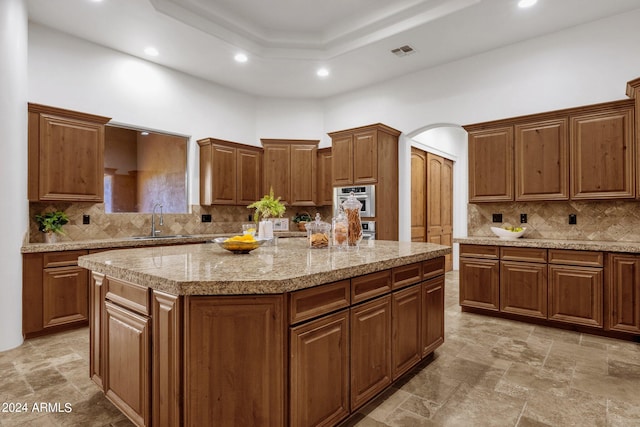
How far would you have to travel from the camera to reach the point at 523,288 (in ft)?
12.7

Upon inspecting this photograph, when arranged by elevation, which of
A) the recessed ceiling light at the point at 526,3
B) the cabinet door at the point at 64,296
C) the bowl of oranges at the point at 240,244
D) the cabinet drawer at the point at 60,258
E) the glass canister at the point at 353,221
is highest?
the recessed ceiling light at the point at 526,3

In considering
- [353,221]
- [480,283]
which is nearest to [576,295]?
[480,283]

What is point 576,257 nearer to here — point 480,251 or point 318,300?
point 480,251

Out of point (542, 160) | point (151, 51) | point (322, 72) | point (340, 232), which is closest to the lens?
point (340, 232)

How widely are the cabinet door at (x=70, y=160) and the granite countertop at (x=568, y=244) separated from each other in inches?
178

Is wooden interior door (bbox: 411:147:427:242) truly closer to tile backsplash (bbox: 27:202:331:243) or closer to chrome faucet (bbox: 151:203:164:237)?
tile backsplash (bbox: 27:202:331:243)

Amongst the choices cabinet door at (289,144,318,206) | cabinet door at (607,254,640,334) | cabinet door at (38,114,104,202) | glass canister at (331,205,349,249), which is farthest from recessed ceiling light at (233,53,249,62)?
cabinet door at (607,254,640,334)

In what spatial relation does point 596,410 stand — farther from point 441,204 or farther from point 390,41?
point 441,204

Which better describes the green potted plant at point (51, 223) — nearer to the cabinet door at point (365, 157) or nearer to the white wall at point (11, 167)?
the white wall at point (11, 167)

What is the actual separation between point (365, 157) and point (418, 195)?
174 centimetres

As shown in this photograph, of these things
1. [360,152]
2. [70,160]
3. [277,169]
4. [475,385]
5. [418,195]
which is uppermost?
[360,152]

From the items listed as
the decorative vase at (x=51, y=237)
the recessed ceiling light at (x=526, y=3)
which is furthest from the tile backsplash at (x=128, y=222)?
the recessed ceiling light at (x=526, y=3)

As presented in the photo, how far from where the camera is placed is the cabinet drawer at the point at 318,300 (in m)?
1.60

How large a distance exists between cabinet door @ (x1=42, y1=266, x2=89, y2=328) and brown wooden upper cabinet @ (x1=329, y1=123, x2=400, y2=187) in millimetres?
3630
